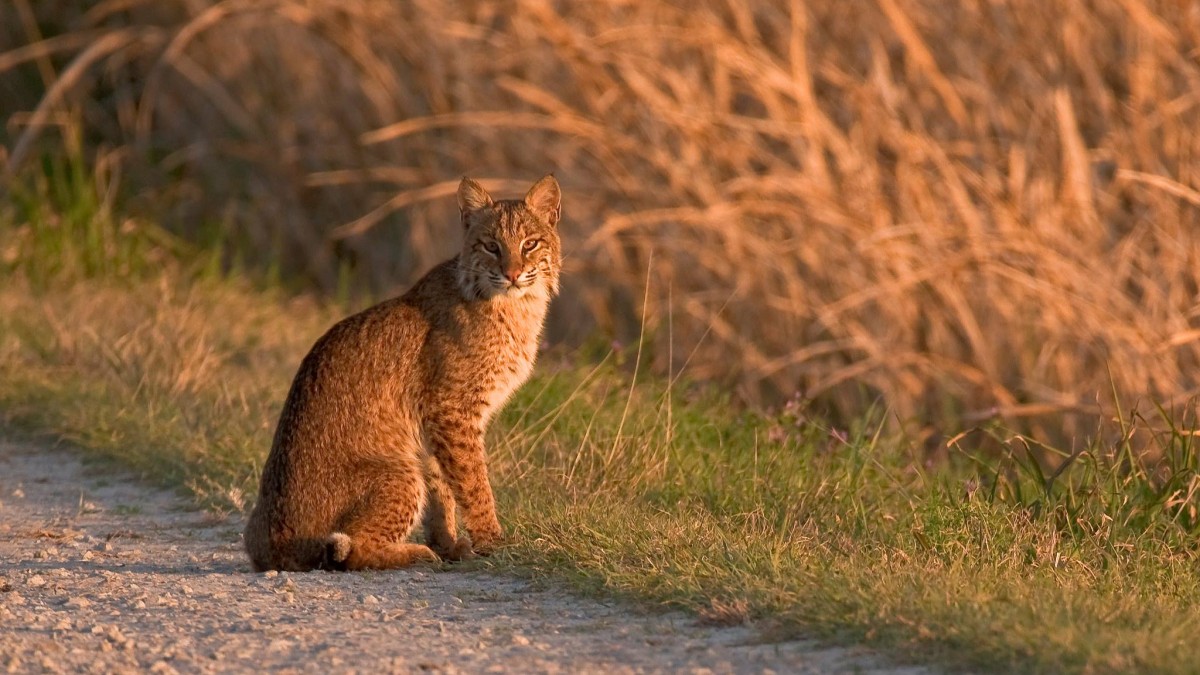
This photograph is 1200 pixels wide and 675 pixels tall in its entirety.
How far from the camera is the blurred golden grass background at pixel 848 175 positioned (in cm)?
871

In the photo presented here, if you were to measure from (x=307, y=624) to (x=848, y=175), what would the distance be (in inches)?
192

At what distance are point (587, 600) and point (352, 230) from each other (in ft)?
18.2

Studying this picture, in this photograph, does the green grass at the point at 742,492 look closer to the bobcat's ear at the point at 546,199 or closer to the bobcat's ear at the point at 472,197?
the bobcat's ear at the point at 546,199

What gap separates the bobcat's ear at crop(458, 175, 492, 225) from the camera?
6777 mm

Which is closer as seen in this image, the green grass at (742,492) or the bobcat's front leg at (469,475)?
the green grass at (742,492)

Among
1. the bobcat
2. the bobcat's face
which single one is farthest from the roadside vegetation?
the bobcat's face

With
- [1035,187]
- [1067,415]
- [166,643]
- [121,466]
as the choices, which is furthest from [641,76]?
[166,643]

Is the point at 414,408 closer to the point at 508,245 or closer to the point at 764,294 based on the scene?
the point at 508,245

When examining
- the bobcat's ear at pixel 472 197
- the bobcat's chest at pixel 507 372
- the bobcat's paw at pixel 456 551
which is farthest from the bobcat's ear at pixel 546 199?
the bobcat's paw at pixel 456 551

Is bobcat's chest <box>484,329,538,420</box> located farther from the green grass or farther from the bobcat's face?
the green grass

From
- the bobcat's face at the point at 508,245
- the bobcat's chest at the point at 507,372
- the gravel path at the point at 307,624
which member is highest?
Result: the bobcat's face at the point at 508,245

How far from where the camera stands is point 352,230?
1070cm

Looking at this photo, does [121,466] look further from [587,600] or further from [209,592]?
[587,600]

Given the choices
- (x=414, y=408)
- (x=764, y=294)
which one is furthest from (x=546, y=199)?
(x=764, y=294)
